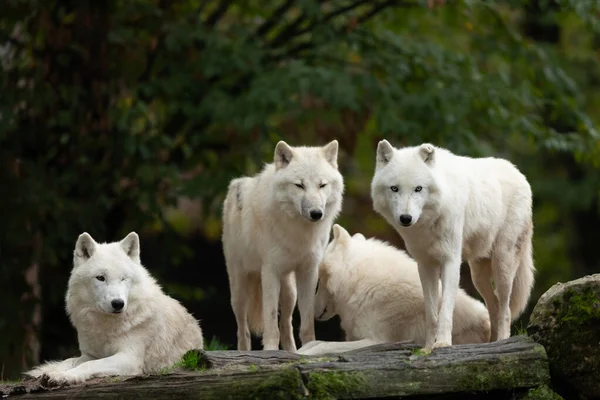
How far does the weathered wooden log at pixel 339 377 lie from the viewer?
5699 millimetres

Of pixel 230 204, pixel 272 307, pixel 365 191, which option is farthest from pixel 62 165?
pixel 365 191

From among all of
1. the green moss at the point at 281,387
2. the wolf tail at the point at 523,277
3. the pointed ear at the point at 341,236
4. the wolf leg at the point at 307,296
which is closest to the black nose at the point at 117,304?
the green moss at the point at 281,387

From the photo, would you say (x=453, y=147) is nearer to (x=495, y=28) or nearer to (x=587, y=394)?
(x=495, y=28)

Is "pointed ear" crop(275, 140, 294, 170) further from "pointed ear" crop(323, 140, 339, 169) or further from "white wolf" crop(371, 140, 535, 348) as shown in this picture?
"white wolf" crop(371, 140, 535, 348)

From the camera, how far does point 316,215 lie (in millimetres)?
7305

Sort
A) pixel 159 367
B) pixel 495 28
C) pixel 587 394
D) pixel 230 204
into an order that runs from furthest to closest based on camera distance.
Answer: pixel 495 28 < pixel 230 204 < pixel 159 367 < pixel 587 394

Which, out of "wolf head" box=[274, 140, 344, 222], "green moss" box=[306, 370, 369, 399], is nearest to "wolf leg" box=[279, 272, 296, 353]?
"wolf head" box=[274, 140, 344, 222]

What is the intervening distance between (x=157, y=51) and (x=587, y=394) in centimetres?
687

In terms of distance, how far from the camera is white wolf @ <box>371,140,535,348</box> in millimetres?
6824

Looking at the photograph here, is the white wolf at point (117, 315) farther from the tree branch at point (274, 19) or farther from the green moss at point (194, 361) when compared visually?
the tree branch at point (274, 19)

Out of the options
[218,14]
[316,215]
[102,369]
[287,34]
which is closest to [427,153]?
[316,215]

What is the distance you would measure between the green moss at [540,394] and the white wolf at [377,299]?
139cm

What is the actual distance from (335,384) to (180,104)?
5.85 metres

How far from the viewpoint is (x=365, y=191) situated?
20844 millimetres
